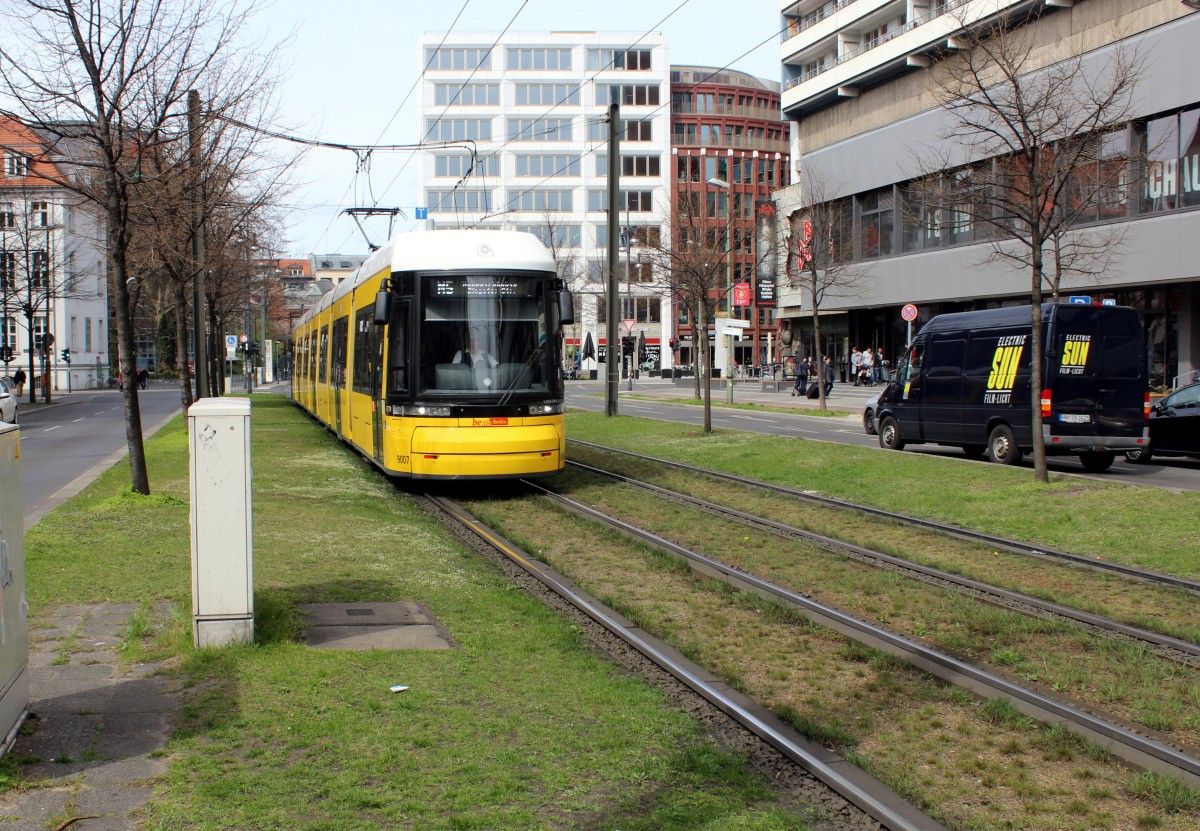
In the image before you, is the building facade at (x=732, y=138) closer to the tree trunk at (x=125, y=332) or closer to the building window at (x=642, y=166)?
the building window at (x=642, y=166)

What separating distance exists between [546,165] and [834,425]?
67.6m

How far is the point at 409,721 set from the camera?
5.25 meters

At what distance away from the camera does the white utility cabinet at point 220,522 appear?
6223 millimetres

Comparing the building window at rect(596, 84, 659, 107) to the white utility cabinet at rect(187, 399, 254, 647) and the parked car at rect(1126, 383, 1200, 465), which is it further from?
the white utility cabinet at rect(187, 399, 254, 647)

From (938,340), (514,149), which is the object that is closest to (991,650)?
(938,340)

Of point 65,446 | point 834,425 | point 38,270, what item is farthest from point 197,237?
point 38,270

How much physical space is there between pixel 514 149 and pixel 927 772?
90743 mm

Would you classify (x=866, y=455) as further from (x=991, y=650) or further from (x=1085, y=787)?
(x=1085, y=787)

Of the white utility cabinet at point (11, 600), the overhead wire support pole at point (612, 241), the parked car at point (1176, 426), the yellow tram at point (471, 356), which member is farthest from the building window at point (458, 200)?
the white utility cabinet at point (11, 600)

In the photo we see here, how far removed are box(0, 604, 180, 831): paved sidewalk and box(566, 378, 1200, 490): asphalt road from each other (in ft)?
42.3

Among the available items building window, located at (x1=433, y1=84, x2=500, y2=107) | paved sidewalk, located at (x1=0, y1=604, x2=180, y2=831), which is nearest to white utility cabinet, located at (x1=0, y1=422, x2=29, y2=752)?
paved sidewalk, located at (x1=0, y1=604, x2=180, y2=831)

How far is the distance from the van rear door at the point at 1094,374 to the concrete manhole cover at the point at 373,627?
12989 mm

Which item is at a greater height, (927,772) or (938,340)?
(938,340)

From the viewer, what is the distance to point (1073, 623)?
774cm
